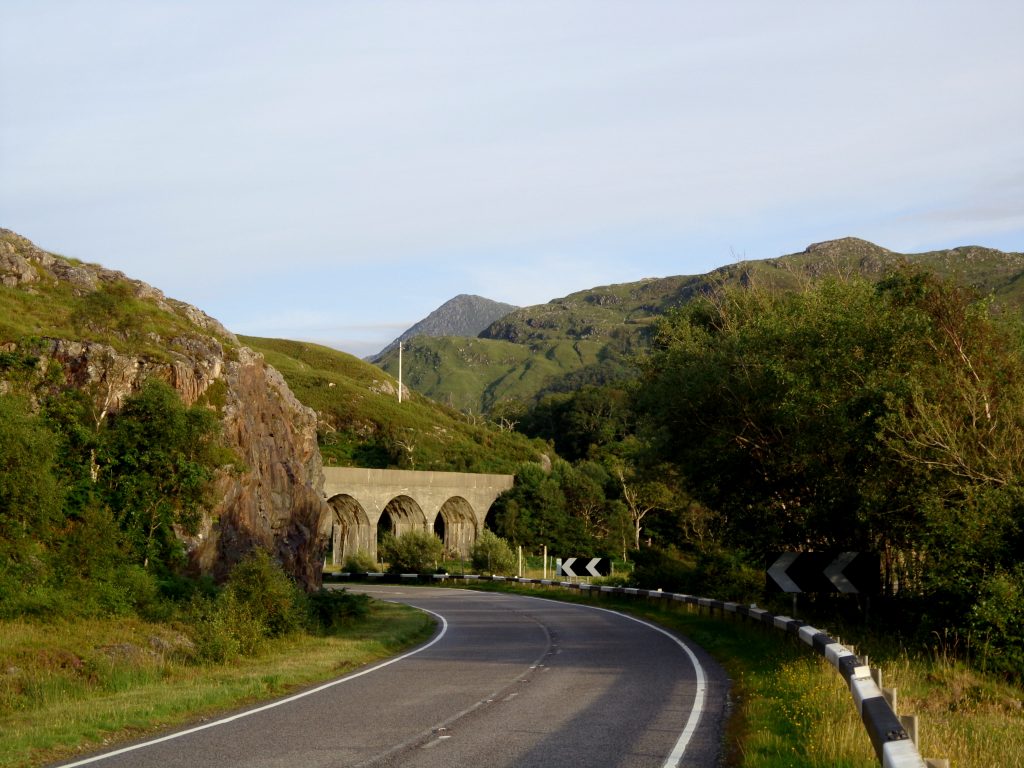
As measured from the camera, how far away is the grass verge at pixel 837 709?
8.48 metres

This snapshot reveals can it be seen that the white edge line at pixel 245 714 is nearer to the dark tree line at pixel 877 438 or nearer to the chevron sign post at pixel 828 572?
the chevron sign post at pixel 828 572

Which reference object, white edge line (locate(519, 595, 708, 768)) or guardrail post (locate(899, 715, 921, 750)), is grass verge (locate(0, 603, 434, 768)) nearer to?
white edge line (locate(519, 595, 708, 768))

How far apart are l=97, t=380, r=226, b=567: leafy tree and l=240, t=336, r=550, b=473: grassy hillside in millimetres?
54243

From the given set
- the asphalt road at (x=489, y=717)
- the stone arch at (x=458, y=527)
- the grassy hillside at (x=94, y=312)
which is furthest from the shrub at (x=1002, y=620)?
the stone arch at (x=458, y=527)

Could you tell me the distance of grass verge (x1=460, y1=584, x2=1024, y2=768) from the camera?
8.48 metres

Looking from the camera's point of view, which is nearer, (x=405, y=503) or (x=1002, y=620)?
(x=1002, y=620)

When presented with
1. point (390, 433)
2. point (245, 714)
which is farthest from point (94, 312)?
point (390, 433)

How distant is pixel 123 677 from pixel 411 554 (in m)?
39.4

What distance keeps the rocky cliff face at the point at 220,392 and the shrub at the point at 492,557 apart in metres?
19.7

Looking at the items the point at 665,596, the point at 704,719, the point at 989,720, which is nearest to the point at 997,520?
the point at 989,720

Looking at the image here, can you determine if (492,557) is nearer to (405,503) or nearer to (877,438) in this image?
(405,503)

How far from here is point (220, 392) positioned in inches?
1133

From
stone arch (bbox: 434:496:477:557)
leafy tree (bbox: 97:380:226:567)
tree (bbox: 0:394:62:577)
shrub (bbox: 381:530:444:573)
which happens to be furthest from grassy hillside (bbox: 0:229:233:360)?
stone arch (bbox: 434:496:477:557)

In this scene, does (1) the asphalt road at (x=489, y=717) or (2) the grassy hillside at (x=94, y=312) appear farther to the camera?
(2) the grassy hillside at (x=94, y=312)
